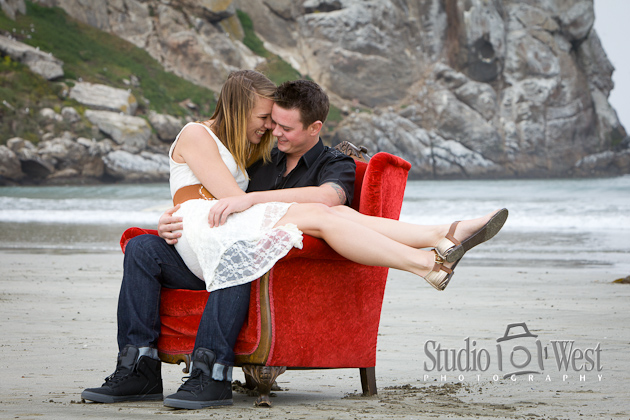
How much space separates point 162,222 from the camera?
2469mm

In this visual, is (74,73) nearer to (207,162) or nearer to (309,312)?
(207,162)

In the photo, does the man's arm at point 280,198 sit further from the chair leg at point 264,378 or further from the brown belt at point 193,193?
the chair leg at point 264,378

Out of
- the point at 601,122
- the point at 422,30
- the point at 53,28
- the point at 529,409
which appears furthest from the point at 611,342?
the point at 601,122

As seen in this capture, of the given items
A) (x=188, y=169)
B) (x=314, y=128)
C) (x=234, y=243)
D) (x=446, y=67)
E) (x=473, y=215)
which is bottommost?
(x=234, y=243)

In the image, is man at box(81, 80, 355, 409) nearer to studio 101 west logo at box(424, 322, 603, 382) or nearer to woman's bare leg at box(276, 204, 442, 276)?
woman's bare leg at box(276, 204, 442, 276)

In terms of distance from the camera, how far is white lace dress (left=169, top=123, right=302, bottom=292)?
7.29 feet

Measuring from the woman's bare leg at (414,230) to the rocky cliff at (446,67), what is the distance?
35.1 m

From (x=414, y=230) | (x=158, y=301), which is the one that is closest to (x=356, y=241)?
(x=414, y=230)

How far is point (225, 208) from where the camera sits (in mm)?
2342

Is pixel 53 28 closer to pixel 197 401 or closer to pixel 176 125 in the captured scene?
pixel 176 125

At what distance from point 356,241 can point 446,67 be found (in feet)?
139

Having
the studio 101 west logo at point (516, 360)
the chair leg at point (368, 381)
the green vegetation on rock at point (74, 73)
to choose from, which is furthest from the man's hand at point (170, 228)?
the green vegetation on rock at point (74, 73)

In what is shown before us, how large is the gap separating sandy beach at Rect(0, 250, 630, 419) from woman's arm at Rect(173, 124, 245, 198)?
32.6 inches

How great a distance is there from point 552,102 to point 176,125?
2672 cm
